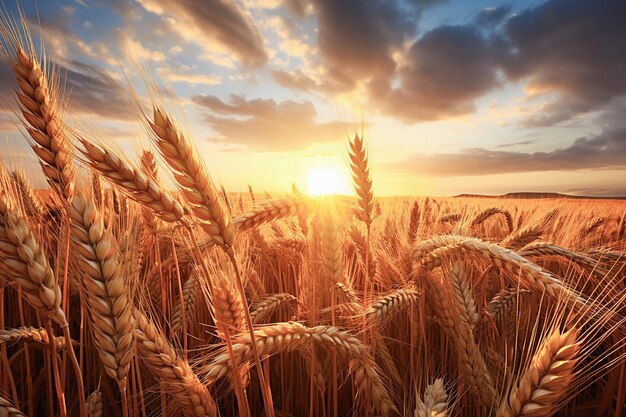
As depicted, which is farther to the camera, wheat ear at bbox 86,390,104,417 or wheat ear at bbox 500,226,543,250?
wheat ear at bbox 500,226,543,250

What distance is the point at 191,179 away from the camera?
1.06 meters

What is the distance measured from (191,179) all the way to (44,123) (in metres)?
0.85

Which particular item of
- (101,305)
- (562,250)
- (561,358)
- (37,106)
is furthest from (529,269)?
(37,106)

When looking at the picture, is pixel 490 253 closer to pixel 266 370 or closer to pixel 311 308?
pixel 311 308

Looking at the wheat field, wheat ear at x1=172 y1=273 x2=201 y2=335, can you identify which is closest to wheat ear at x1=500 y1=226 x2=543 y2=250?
the wheat field

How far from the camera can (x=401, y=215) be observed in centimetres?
422

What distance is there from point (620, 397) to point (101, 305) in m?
2.31

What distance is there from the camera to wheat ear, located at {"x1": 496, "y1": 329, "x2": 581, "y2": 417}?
0.97 m

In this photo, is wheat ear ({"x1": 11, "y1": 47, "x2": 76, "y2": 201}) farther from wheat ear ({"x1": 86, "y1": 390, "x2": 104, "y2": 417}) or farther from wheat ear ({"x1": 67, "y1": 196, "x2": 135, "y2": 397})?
wheat ear ({"x1": 86, "y1": 390, "x2": 104, "y2": 417})

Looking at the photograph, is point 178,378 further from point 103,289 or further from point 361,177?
point 361,177

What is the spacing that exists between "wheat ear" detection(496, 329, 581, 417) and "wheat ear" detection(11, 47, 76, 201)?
1791 mm

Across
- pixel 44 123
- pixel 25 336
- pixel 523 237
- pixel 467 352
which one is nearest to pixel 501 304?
pixel 467 352

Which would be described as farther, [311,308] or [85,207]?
[311,308]

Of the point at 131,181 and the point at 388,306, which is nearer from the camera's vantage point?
the point at 131,181
